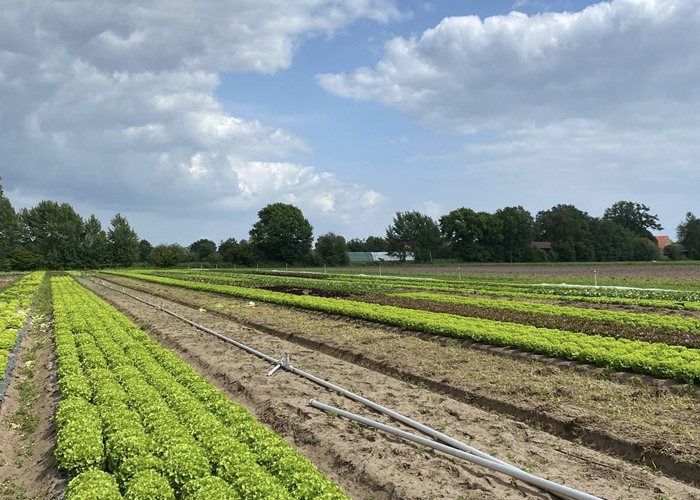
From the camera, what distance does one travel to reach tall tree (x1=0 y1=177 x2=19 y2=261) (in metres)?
89.4

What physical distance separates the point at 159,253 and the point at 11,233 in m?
28.0

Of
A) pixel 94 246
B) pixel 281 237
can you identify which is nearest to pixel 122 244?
pixel 94 246

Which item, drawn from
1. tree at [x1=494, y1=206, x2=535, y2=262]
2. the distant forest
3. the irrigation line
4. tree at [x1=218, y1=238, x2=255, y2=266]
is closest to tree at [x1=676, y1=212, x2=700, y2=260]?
the distant forest

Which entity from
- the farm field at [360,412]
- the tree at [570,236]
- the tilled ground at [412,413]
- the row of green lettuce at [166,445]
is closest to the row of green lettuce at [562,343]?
the farm field at [360,412]

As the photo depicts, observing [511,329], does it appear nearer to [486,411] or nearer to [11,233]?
[486,411]

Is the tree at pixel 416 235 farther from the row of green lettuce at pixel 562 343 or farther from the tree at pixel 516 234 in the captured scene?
the row of green lettuce at pixel 562 343

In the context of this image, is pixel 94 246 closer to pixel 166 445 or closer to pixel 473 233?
pixel 473 233

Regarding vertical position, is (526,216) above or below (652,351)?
above

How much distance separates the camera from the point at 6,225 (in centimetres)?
9031

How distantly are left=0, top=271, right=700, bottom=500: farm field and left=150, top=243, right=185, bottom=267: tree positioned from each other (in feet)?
267

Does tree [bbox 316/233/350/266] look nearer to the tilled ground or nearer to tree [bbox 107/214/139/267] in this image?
tree [bbox 107/214/139/267]

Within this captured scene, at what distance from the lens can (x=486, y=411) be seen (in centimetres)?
882

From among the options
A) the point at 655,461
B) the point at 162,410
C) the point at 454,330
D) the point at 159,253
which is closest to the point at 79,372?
the point at 162,410

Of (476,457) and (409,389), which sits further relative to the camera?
(409,389)
